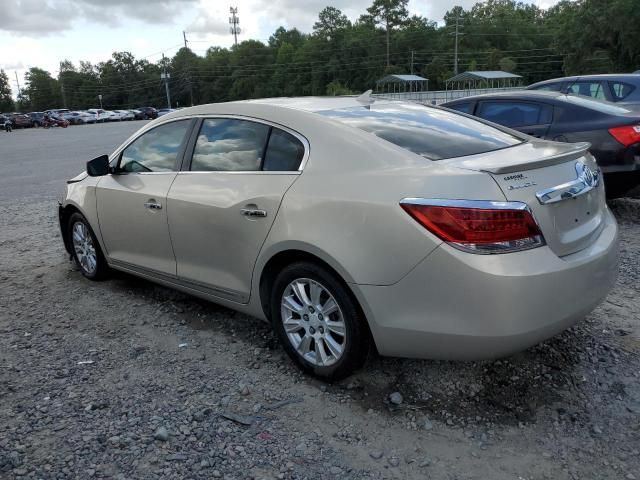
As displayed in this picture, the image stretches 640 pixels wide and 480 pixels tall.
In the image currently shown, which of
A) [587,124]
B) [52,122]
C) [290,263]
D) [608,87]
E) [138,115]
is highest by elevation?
[608,87]

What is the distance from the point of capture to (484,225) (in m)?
2.65

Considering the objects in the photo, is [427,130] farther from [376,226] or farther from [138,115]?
[138,115]

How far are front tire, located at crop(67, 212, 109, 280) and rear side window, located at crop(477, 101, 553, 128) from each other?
491cm

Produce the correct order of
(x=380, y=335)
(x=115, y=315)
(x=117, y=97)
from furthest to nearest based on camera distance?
(x=117, y=97) < (x=115, y=315) < (x=380, y=335)

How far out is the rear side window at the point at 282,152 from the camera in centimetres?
340

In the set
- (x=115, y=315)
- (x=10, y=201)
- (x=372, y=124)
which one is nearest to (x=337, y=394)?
(x=372, y=124)

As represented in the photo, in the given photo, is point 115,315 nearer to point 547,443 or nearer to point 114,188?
point 114,188

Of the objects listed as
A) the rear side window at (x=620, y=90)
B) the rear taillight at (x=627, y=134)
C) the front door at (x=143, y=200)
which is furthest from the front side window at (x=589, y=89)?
the front door at (x=143, y=200)

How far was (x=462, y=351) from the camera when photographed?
280 centimetres

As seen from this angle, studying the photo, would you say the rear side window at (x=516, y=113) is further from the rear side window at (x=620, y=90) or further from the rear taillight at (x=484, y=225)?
the rear taillight at (x=484, y=225)

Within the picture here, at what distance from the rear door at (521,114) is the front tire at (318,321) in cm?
451

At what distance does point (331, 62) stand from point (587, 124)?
111m

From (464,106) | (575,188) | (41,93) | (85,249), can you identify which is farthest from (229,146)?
(41,93)

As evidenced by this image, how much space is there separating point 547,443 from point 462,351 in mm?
580
